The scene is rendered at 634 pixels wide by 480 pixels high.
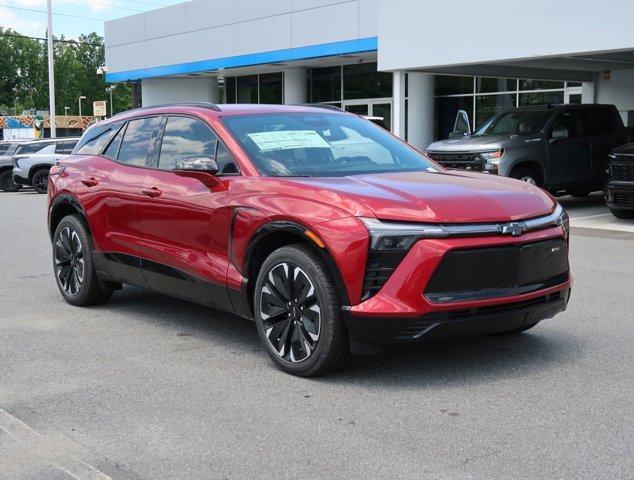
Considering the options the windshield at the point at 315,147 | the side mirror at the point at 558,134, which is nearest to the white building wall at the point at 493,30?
the side mirror at the point at 558,134

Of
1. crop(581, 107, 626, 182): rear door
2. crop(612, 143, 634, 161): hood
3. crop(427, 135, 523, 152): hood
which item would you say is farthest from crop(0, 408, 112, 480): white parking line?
crop(581, 107, 626, 182): rear door

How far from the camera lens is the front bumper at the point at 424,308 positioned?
4.58m

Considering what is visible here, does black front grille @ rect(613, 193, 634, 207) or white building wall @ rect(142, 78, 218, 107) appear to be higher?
white building wall @ rect(142, 78, 218, 107)

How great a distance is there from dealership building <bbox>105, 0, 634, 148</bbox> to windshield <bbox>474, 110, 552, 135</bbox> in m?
1.18

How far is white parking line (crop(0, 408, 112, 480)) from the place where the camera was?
3688mm

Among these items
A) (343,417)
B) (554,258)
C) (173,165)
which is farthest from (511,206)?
(173,165)

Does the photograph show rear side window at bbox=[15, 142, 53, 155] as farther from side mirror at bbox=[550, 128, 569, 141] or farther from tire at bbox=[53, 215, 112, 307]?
tire at bbox=[53, 215, 112, 307]

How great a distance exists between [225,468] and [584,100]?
2140 centimetres

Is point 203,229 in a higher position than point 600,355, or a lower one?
higher

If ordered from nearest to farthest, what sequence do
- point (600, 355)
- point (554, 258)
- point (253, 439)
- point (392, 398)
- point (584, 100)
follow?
1. point (253, 439)
2. point (392, 398)
3. point (554, 258)
4. point (600, 355)
5. point (584, 100)

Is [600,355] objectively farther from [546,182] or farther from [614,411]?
[546,182]

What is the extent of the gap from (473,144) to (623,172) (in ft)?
10.0

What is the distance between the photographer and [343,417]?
4383mm

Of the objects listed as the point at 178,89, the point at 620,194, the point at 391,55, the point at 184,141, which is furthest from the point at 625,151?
the point at 178,89
